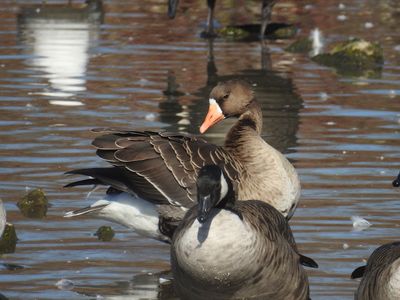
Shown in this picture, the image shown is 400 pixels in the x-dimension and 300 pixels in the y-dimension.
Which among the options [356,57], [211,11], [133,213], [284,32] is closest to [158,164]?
[133,213]

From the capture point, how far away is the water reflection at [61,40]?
686 inches

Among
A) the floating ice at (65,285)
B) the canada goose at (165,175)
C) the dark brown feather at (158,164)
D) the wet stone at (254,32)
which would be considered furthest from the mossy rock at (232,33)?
the floating ice at (65,285)

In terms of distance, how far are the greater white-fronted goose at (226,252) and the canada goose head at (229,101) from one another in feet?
6.21

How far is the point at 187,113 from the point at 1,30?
27.3 ft

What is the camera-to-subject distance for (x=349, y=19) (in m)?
25.3

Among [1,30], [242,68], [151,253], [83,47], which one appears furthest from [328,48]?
[151,253]

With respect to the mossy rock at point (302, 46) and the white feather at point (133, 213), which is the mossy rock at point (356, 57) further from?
the white feather at point (133, 213)

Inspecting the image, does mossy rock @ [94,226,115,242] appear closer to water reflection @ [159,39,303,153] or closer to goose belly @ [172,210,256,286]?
goose belly @ [172,210,256,286]

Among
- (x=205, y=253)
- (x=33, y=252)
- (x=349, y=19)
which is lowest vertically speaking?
(x=349, y=19)

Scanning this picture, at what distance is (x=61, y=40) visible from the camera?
21.3 m

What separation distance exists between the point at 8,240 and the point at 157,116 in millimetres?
5745

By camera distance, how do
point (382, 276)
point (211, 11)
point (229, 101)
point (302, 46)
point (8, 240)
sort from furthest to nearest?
point (211, 11) < point (302, 46) < point (229, 101) < point (8, 240) < point (382, 276)

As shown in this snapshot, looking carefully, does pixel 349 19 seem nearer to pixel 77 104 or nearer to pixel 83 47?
pixel 83 47

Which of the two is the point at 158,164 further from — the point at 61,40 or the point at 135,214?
the point at 61,40
